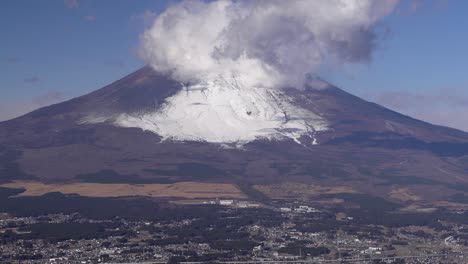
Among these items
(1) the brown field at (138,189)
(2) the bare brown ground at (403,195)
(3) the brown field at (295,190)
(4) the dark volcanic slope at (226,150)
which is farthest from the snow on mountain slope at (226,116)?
(2) the bare brown ground at (403,195)

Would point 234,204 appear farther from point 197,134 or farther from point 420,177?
point 197,134

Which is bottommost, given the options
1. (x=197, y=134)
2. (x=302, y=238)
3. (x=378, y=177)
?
(x=302, y=238)

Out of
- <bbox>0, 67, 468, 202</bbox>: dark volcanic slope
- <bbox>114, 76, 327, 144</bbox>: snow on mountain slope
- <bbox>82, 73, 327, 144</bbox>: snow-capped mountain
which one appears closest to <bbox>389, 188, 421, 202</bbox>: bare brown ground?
<bbox>0, 67, 468, 202</bbox>: dark volcanic slope

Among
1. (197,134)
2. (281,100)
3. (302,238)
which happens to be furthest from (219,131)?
(302,238)

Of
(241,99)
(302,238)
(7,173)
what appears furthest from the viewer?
(241,99)

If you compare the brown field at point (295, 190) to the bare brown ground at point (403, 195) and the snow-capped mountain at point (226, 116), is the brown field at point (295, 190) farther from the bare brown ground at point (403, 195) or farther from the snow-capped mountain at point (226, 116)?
the snow-capped mountain at point (226, 116)

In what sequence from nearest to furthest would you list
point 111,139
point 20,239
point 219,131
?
point 20,239 < point 111,139 < point 219,131

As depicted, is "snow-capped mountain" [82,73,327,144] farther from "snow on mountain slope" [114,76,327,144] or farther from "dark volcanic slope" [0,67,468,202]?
"dark volcanic slope" [0,67,468,202]
